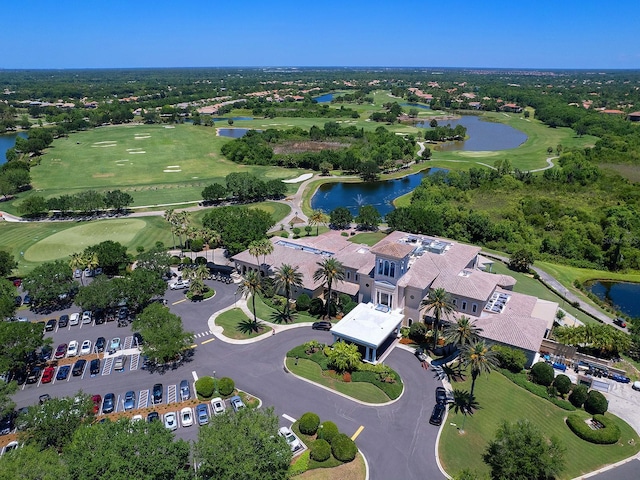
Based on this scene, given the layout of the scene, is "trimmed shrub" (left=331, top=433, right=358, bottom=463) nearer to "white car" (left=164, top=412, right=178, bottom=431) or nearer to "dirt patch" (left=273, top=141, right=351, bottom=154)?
"white car" (left=164, top=412, right=178, bottom=431)

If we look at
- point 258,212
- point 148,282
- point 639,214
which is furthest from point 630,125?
point 148,282

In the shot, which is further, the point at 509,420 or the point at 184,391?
the point at 184,391

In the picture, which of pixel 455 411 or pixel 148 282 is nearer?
pixel 455 411

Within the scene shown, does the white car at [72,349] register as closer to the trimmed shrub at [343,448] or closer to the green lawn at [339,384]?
the green lawn at [339,384]

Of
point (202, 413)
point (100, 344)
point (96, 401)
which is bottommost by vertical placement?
point (100, 344)

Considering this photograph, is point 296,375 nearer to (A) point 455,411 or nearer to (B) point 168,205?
(A) point 455,411

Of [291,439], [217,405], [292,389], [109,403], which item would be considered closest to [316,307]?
[292,389]

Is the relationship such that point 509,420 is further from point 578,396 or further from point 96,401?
point 96,401
